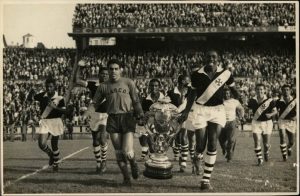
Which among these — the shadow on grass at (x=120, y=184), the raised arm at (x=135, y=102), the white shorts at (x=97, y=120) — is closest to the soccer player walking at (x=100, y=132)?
the white shorts at (x=97, y=120)

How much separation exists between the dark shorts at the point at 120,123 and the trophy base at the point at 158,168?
63 centimetres

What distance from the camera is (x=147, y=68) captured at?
14.2m

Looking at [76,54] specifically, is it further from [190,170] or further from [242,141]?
[190,170]

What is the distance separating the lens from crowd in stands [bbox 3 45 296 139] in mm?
11859

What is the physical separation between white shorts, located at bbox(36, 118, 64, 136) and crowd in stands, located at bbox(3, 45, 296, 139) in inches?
152

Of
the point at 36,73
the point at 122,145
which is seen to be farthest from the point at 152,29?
the point at 122,145

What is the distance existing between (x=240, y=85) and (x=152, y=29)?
3.43 metres

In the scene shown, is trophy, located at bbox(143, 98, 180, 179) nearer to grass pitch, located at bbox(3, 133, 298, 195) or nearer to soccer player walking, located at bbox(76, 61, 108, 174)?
grass pitch, located at bbox(3, 133, 298, 195)

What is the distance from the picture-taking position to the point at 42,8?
23.7ft

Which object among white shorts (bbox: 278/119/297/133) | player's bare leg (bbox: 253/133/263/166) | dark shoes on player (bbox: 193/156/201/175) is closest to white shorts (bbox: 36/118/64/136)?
dark shoes on player (bbox: 193/156/201/175)

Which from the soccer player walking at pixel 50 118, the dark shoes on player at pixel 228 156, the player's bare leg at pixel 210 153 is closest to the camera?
the player's bare leg at pixel 210 153

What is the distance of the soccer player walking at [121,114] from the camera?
594 cm

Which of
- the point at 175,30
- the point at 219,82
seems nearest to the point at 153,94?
the point at 219,82

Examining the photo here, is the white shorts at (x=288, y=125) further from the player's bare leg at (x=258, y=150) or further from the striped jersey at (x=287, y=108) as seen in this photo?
the player's bare leg at (x=258, y=150)
